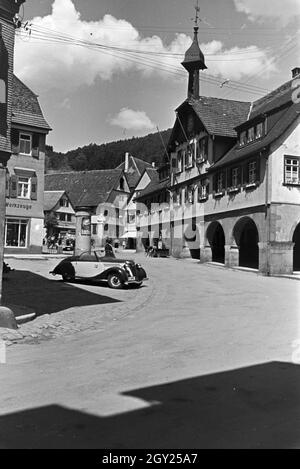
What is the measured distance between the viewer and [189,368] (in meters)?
6.68

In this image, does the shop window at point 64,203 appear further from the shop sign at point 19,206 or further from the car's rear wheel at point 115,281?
the car's rear wheel at point 115,281

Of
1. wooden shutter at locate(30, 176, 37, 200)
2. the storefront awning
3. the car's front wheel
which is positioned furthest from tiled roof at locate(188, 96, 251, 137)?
the storefront awning

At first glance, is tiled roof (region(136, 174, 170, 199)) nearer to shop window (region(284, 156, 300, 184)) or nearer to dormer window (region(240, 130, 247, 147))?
dormer window (region(240, 130, 247, 147))

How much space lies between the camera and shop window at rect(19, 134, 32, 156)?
36.5m

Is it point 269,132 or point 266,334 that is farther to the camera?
point 269,132

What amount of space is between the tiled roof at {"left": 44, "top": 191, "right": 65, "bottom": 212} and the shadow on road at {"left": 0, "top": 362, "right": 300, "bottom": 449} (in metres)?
62.5

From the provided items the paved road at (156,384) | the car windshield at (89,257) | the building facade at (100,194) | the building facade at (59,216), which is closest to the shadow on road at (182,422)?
the paved road at (156,384)

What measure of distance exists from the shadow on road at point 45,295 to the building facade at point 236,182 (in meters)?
8.83

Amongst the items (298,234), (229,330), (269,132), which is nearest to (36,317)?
(229,330)

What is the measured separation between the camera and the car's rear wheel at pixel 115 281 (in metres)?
18.2

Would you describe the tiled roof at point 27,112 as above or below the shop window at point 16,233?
above

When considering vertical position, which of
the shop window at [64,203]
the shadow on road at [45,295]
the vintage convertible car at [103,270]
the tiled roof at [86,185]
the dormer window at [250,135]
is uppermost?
the tiled roof at [86,185]

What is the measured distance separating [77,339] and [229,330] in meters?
2.94
